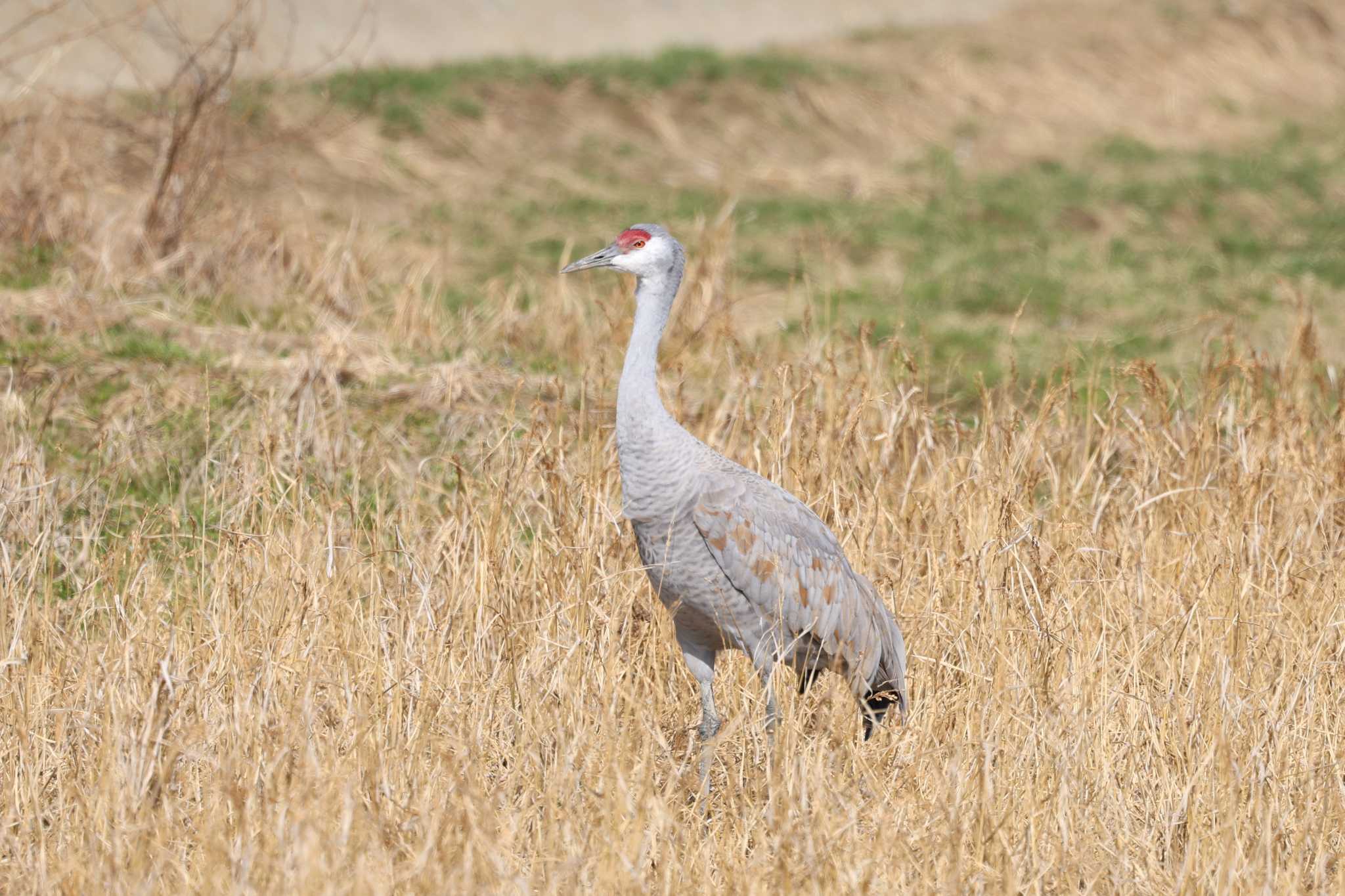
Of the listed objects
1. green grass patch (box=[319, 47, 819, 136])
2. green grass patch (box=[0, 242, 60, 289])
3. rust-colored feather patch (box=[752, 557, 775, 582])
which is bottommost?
rust-colored feather patch (box=[752, 557, 775, 582])

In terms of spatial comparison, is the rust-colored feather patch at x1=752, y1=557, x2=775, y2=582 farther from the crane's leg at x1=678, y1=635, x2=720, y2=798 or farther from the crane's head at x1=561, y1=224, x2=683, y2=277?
the crane's head at x1=561, y1=224, x2=683, y2=277

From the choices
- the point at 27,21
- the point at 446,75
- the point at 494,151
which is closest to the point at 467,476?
the point at 27,21

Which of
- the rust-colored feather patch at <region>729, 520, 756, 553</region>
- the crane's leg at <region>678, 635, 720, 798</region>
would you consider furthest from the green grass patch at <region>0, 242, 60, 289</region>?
the rust-colored feather patch at <region>729, 520, 756, 553</region>

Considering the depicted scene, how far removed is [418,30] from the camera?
14.5 m

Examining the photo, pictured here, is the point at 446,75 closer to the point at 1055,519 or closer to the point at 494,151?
the point at 494,151

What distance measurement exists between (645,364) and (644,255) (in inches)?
12.1

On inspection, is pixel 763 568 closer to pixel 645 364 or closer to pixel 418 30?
pixel 645 364

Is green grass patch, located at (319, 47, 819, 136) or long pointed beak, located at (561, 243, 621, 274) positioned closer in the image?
long pointed beak, located at (561, 243, 621, 274)

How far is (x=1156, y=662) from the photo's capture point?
4.08 metres

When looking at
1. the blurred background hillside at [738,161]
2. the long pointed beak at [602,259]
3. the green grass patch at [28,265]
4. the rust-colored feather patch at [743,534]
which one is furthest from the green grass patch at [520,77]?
the rust-colored feather patch at [743,534]

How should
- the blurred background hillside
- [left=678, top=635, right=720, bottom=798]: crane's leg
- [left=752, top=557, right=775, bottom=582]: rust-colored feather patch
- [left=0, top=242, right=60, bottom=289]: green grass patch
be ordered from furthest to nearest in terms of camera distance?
the blurred background hillside < [left=0, top=242, right=60, bottom=289]: green grass patch < [left=678, top=635, right=720, bottom=798]: crane's leg < [left=752, top=557, right=775, bottom=582]: rust-colored feather patch

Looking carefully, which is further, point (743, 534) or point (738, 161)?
point (738, 161)

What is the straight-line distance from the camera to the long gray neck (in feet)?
11.8

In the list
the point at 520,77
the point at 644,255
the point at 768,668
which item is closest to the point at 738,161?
the point at 520,77
